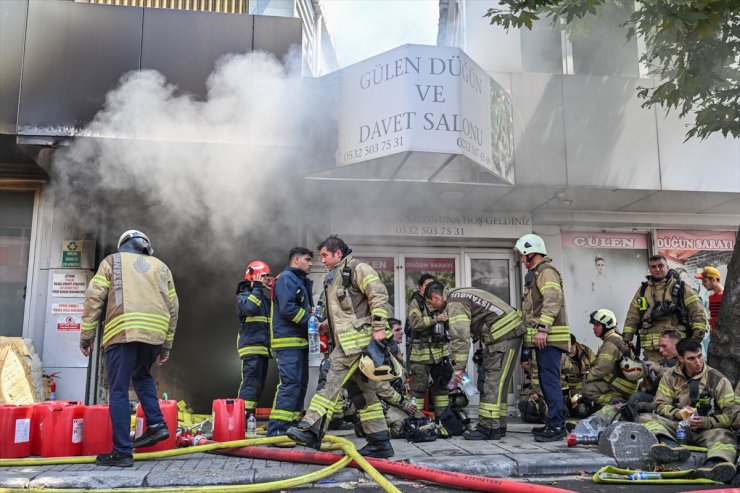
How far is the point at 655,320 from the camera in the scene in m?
6.73

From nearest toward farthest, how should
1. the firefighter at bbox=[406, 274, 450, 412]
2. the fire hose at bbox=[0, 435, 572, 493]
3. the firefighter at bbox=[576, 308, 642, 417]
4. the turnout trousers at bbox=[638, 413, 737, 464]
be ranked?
1. the fire hose at bbox=[0, 435, 572, 493]
2. the turnout trousers at bbox=[638, 413, 737, 464]
3. the firefighter at bbox=[406, 274, 450, 412]
4. the firefighter at bbox=[576, 308, 642, 417]

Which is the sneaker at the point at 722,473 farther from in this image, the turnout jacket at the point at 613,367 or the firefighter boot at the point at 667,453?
the turnout jacket at the point at 613,367

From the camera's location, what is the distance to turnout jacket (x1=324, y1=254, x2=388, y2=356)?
4.75 metres

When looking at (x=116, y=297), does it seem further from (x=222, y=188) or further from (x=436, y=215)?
(x=436, y=215)

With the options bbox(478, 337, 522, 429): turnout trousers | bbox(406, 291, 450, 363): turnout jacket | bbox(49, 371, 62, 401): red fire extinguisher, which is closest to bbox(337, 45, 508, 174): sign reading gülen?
bbox(406, 291, 450, 363): turnout jacket

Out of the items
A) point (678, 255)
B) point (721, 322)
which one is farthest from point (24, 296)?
point (678, 255)

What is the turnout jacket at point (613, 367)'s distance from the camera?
691 cm

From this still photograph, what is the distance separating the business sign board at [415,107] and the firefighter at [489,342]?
1752 mm

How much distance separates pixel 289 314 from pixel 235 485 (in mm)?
1781

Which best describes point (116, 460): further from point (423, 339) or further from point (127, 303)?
point (423, 339)

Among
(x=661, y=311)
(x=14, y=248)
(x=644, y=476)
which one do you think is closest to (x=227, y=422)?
(x=644, y=476)

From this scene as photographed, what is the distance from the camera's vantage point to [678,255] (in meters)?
9.59

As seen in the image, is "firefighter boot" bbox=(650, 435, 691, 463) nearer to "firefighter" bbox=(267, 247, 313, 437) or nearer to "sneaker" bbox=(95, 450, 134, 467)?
"firefighter" bbox=(267, 247, 313, 437)

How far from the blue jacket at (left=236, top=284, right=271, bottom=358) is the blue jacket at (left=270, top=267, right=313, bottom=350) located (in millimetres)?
858
